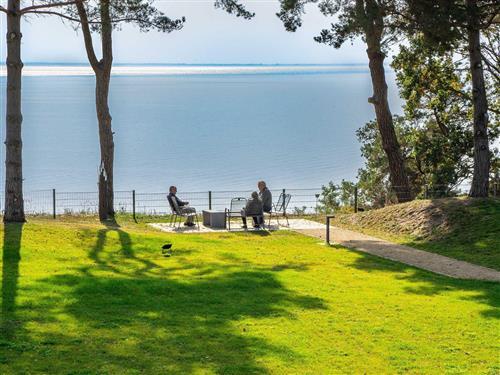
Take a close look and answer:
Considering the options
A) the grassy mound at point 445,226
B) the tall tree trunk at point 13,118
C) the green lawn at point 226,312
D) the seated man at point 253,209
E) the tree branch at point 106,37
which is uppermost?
the tree branch at point 106,37

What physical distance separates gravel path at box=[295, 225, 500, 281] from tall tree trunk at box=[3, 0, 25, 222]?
291 inches

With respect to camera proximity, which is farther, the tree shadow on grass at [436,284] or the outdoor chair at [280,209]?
the outdoor chair at [280,209]

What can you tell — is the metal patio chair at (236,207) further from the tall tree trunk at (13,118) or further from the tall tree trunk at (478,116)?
the tall tree trunk at (478,116)

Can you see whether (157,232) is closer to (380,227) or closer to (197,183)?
(380,227)

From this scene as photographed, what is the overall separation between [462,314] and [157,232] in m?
10.5

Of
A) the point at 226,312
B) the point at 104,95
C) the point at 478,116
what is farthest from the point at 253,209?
the point at 226,312

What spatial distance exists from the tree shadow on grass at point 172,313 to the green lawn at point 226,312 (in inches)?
0.8

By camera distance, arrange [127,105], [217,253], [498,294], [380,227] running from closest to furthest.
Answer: [498,294] < [217,253] < [380,227] < [127,105]

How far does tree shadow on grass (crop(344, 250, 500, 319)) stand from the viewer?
1399 centimetres

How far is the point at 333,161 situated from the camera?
5928cm

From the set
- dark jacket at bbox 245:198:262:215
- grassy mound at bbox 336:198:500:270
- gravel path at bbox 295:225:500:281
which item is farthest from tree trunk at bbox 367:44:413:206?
dark jacket at bbox 245:198:262:215

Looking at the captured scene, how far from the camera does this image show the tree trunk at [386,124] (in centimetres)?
2675

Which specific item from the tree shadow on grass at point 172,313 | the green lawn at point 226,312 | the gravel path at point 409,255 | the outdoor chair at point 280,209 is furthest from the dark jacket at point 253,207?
the tree shadow on grass at point 172,313

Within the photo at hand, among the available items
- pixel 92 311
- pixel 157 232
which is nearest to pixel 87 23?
pixel 157 232
